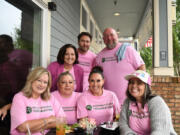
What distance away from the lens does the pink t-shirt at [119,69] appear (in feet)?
8.87

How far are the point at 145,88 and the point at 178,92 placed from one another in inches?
118

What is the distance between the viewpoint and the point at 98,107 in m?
2.10

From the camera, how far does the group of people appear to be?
1.63m

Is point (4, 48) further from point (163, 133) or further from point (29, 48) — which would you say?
point (163, 133)

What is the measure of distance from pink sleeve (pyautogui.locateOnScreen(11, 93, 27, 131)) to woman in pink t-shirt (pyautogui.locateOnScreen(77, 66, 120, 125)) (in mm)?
636

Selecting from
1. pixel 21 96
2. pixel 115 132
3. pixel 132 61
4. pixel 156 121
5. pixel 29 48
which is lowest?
pixel 115 132

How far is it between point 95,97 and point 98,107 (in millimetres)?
123

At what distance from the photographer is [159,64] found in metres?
4.25

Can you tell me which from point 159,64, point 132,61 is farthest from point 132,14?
point 132,61

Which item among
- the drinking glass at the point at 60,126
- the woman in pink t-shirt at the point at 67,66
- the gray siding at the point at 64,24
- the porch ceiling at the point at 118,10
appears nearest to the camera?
the drinking glass at the point at 60,126

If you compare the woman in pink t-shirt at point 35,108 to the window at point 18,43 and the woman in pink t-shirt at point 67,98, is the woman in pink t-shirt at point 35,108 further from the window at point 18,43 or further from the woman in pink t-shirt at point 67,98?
the window at point 18,43

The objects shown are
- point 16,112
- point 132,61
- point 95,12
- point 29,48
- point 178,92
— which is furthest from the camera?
point 95,12

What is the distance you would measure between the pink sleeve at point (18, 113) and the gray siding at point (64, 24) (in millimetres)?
1619

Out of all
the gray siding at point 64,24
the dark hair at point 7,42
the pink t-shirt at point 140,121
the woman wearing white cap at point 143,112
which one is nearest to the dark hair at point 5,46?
the dark hair at point 7,42
